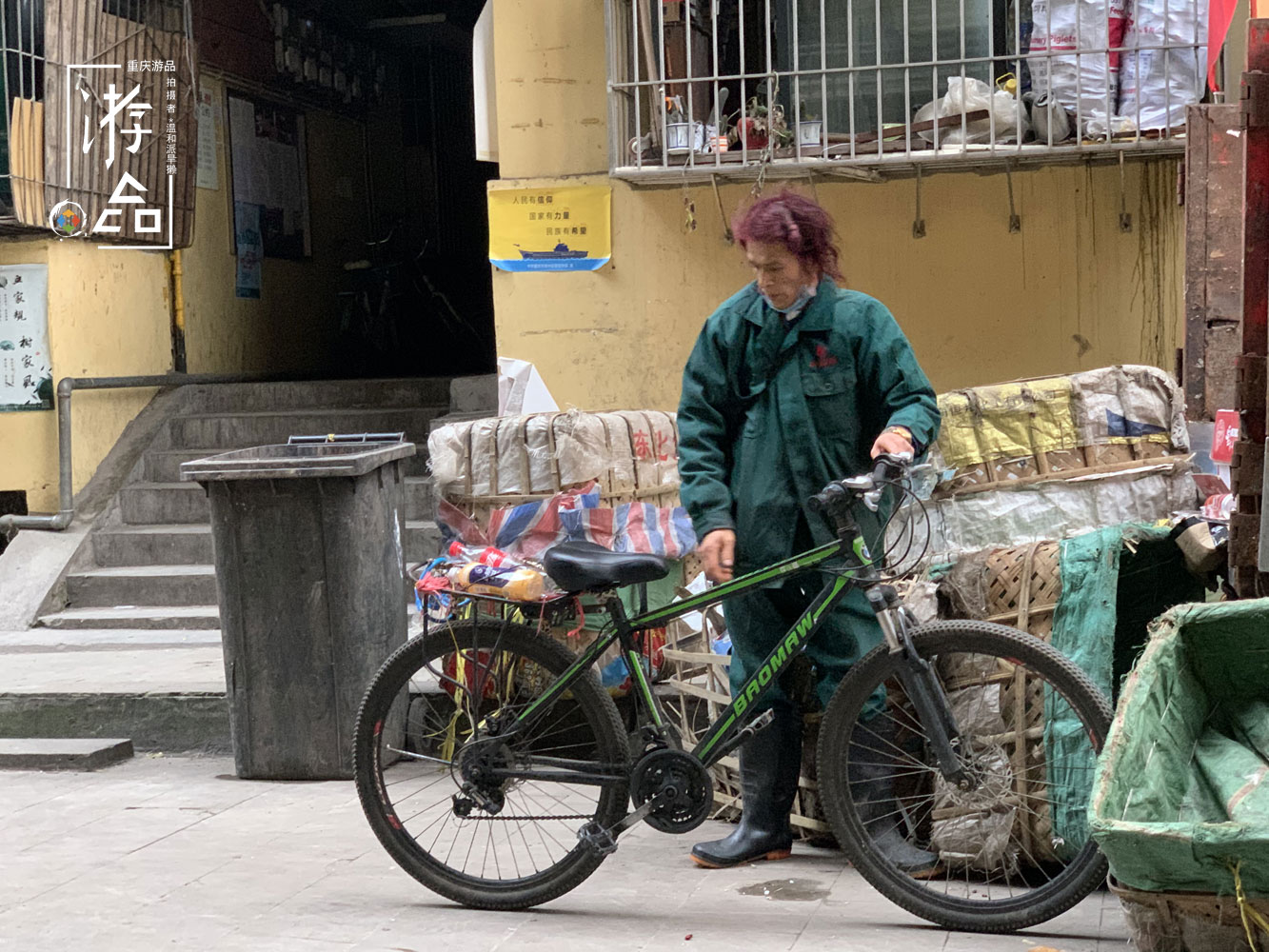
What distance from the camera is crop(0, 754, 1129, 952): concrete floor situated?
3.72 metres

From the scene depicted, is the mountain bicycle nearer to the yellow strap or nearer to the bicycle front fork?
the bicycle front fork

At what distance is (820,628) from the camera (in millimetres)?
4141

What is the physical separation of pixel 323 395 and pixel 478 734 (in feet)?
18.0

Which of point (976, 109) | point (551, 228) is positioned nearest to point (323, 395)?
point (551, 228)

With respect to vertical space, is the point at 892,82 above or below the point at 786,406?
above

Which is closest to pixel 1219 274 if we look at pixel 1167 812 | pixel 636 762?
pixel 1167 812

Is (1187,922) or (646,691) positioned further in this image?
(646,691)

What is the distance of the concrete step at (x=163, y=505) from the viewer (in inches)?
334

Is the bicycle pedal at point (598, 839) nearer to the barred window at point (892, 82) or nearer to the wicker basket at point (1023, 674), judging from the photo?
the wicker basket at point (1023, 674)

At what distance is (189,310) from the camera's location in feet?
31.5

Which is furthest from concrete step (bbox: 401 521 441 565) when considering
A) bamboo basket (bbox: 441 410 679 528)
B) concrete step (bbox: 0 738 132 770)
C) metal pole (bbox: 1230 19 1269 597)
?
metal pole (bbox: 1230 19 1269 597)

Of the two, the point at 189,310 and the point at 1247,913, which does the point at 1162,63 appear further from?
the point at 189,310

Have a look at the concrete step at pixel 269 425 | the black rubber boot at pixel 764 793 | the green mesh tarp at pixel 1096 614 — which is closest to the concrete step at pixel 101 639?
the concrete step at pixel 269 425

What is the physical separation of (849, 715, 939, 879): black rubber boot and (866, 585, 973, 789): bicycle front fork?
23 cm
